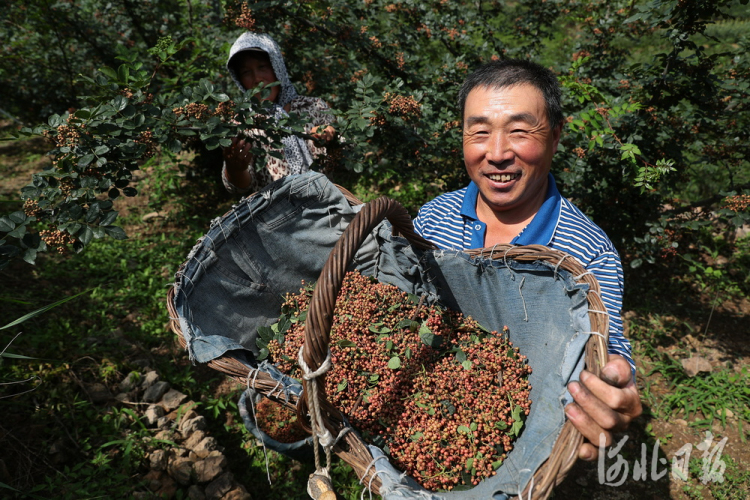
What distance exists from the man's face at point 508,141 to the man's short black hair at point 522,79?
29mm

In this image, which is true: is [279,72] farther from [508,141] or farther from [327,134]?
[508,141]

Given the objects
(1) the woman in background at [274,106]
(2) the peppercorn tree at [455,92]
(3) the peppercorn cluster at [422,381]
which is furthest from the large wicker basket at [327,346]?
(1) the woman in background at [274,106]

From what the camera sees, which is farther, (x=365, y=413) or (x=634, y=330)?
(x=634, y=330)

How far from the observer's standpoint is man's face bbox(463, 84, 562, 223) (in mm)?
1688

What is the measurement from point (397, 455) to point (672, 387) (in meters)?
2.63

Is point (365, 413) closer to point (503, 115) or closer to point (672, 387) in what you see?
point (503, 115)

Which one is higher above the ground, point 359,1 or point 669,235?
point 359,1

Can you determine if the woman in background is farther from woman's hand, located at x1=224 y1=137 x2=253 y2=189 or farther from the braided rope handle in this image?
the braided rope handle

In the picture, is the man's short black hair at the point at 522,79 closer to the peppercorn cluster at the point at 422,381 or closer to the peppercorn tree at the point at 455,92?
the peppercorn tree at the point at 455,92

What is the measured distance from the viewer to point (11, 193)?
487cm

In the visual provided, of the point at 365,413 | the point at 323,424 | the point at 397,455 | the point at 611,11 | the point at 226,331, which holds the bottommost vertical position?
the point at 397,455

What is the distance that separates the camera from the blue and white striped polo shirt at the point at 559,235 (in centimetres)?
167

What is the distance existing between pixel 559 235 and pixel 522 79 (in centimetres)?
67

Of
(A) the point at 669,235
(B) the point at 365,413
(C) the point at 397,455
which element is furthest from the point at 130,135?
(A) the point at 669,235
